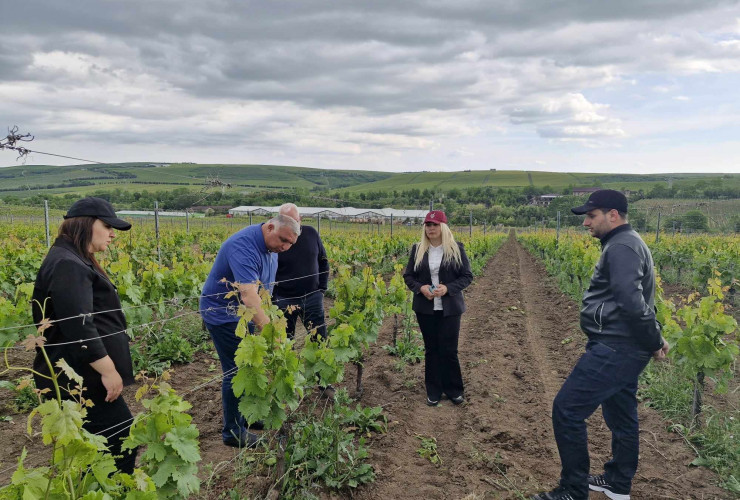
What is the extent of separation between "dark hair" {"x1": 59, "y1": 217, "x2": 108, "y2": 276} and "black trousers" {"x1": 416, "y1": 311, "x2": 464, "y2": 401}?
327 centimetres

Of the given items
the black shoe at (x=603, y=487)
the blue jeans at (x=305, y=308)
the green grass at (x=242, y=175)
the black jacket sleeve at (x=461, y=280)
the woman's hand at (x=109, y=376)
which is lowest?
the black shoe at (x=603, y=487)

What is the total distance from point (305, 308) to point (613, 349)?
3055 millimetres

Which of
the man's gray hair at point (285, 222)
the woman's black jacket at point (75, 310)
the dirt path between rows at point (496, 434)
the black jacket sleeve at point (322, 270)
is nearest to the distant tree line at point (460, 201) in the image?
the black jacket sleeve at point (322, 270)

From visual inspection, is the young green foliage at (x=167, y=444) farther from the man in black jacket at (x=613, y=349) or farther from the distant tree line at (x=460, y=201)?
the distant tree line at (x=460, y=201)

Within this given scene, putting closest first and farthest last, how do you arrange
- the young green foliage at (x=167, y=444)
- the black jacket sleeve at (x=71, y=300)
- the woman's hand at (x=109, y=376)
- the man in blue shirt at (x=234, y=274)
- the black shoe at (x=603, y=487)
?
the young green foliage at (x=167, y=444) → the black jacket sleeve at (x=71, y=300) → the woman's hand at (x=109, y=376) → the black shoe at (x=603, y=487) → the man in blue shirt at (x=234, y=274)

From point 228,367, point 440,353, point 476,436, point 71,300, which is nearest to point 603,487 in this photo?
point 476,436

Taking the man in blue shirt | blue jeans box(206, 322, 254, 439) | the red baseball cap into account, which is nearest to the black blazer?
the red baseball cap

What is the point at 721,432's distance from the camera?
421cm

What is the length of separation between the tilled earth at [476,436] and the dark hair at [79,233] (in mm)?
1722

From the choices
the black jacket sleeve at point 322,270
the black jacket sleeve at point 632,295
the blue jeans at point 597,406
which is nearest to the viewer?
the black jacket sleeve at point 632,295

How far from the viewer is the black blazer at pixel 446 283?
4969 mm

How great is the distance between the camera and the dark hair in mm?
2648

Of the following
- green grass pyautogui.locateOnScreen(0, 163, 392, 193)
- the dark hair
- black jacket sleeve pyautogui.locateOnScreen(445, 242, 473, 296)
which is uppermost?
green grass pyautogui.locateOnScreen(0, 163, 392, 193)

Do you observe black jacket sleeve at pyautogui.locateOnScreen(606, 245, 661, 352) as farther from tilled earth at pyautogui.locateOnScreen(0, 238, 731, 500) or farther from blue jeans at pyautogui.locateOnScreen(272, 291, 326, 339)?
blue jeans at pyautogui.locateOnScreen(272, 291, 326, 339)
